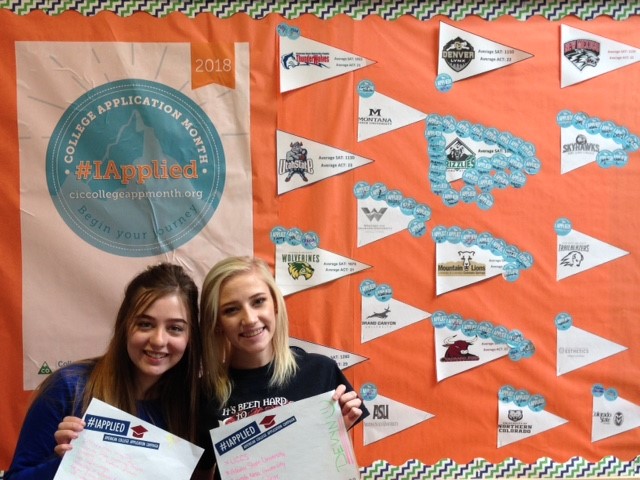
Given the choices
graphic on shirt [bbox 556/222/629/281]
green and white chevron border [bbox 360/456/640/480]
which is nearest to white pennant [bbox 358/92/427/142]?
graphic on shirt [bbox 556/222/629/281]

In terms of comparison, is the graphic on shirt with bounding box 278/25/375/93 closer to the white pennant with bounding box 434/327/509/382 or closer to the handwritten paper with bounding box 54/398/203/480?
the white pennant with bounding box 434/327/509/382

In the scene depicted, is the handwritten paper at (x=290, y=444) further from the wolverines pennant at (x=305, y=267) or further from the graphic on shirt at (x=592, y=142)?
the graphic on shirt at (x=592, y=142)

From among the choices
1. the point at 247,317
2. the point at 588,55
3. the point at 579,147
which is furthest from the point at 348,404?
the point at 588,55

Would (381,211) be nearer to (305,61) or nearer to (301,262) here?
(301,262)

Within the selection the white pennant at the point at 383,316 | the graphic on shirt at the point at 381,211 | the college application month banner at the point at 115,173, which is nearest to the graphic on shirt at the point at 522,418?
the white pennant at the point at 383,316

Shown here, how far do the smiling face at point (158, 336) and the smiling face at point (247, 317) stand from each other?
112 millimetres

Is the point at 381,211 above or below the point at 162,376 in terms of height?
above

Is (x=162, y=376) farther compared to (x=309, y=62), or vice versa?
(x=309, y=62)

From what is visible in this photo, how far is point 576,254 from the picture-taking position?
2.13m

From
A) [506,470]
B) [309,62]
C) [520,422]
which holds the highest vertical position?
[309,62]

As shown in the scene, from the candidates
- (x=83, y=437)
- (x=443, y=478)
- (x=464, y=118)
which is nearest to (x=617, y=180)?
(x=464, y=118)

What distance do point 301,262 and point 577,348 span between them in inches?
38.0

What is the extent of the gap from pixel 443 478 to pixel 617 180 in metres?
1.15

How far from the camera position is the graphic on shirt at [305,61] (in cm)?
204
